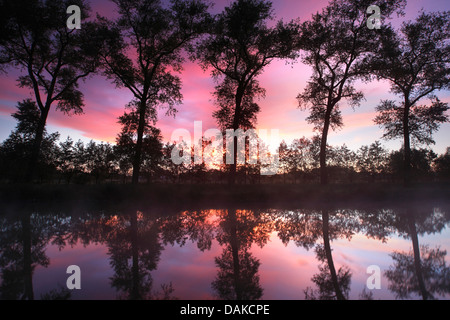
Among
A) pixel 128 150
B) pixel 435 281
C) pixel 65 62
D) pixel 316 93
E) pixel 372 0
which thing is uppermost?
pixel 372 0

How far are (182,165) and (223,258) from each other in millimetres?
68195

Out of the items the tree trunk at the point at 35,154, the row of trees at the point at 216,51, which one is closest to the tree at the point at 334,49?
the row of trees at the point at 216,51

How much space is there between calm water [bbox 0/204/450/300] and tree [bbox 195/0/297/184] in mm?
11830

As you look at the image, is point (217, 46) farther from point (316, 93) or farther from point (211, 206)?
point (211, 206)

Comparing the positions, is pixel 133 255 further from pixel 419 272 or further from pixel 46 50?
pixel 46 50

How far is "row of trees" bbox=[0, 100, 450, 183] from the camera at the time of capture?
45.5m

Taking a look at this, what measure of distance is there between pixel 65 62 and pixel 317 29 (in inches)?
938

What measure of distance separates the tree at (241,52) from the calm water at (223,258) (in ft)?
38.8

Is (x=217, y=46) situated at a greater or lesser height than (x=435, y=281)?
greater

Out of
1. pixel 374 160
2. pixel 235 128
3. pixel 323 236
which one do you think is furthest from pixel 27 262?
pixel 374 160

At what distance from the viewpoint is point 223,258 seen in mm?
5332

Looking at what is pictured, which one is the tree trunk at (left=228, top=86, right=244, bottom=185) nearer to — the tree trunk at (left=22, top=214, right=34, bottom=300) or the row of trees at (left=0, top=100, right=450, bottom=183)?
the tree trunk at (left=22, top=214, right=34, bottom=300)

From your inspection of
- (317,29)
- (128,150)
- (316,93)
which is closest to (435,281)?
(316,93)

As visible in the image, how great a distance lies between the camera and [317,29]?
2097cm
